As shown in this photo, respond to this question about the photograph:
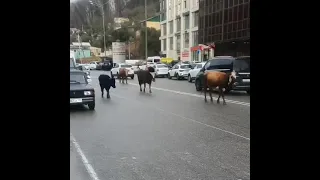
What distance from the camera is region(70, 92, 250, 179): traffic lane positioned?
5.07m

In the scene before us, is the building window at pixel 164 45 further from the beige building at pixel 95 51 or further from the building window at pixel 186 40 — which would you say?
the beige building at pixel 95 51

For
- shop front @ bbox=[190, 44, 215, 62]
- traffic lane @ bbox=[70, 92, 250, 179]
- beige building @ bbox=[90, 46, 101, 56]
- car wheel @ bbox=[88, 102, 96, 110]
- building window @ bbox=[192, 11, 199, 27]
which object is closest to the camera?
traffic lane @ bbox=[70, 92, 250, 179]

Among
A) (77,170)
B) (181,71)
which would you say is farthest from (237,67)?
(181,71)

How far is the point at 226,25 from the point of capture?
26797 millimetres

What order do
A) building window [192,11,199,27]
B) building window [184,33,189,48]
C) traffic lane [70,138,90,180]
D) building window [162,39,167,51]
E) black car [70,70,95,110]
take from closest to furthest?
traffic lane [70,138,90,180], black car [70,70,95,110], building window [192,11,199,27], building window [184,33,189,48], building window [162,39,167,51]

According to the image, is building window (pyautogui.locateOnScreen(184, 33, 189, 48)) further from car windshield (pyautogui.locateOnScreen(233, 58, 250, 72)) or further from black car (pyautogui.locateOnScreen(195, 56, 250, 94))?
car windshield (pyautogui.locateOnScreen(233, 58, 250, 72))

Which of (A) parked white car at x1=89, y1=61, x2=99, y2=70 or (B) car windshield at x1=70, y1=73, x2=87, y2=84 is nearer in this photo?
(B) car windshield at x1=70, y1=73, x2=87, y2=84

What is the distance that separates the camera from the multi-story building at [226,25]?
21.1 meters

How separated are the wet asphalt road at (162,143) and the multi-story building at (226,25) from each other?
846 centimetres

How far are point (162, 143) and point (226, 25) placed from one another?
2116 centimetres

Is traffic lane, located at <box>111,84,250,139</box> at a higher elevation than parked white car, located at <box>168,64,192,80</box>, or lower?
lower

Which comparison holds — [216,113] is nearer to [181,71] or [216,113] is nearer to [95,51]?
[95,51]

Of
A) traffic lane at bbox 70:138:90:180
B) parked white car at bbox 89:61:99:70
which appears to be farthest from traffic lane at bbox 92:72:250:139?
parked white car at bbox 89:61:99:70
